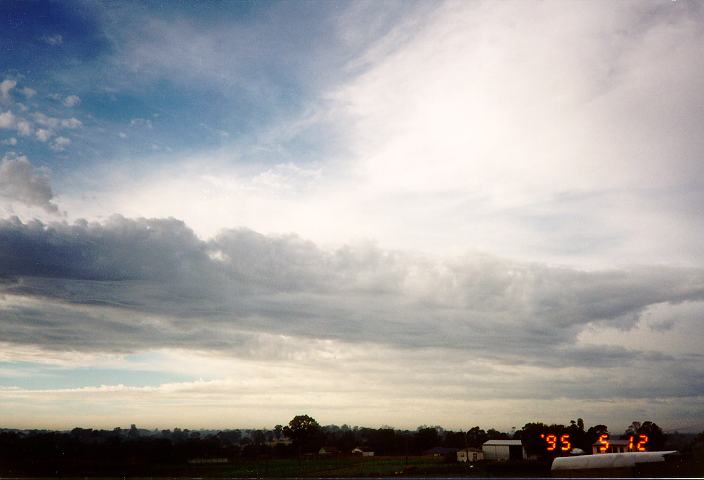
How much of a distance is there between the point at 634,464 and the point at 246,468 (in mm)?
60412

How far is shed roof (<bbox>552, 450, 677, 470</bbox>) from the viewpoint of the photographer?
5500cm

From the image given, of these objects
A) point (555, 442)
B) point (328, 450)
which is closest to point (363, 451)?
point (328, 450)

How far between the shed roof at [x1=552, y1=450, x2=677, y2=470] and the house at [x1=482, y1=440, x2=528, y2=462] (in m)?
47.9

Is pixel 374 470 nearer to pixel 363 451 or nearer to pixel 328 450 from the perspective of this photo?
pixel 363 451

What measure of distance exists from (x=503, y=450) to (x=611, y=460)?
5555 cm

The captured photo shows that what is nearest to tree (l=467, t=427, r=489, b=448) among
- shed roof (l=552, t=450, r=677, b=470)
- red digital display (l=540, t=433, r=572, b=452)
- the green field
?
the green field

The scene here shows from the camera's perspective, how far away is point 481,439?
182m

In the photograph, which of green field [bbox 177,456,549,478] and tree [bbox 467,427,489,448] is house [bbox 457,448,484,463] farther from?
tree [bbox 467,427,489,448]

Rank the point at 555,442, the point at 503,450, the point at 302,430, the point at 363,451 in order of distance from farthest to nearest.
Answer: the point at 302,430
the point at 363,451
the point at 503,450
the point at 555,442

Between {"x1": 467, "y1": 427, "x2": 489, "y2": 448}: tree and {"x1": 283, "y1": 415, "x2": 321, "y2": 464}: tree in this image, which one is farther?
{"x1": 467, "y1": 427, "x2": 489, "y2": 448}: tree

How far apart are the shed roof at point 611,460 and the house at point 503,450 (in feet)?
157

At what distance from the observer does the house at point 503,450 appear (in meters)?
107

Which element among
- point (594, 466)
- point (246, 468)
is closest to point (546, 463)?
point (594, 466)

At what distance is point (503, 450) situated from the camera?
109 meters
